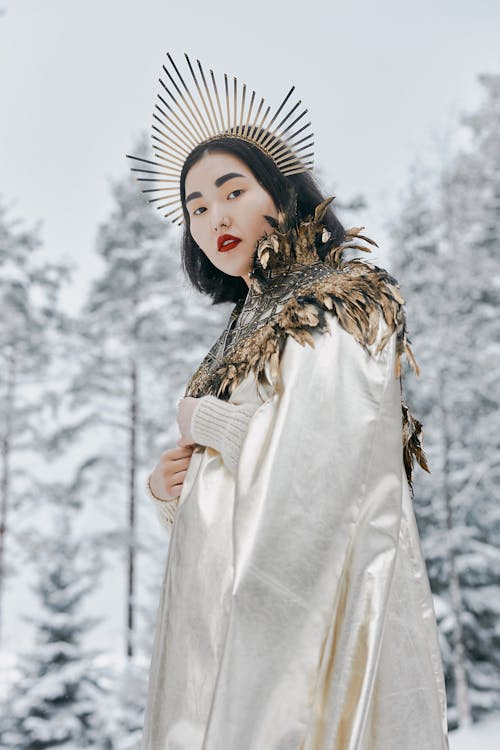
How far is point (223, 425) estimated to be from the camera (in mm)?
1294

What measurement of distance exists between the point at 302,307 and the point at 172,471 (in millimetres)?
478

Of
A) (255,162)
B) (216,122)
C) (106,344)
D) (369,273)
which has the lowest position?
(369,273)

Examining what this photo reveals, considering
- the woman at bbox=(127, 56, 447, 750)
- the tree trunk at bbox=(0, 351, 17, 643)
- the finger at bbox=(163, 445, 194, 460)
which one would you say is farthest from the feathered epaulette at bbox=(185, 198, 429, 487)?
the tree trunk at bbox=(0, 351, 17, 643)

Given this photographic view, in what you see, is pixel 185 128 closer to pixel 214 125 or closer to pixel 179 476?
pixel 214 125

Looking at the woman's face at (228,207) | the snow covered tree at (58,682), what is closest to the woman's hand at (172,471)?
the woman's face at (228,207)

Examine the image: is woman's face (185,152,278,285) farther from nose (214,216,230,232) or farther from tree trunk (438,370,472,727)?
tree trunk (438,370,472,727)

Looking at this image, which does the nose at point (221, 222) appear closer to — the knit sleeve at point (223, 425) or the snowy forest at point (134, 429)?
the knit sleeve at point (223, 425)

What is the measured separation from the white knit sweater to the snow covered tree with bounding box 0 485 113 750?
6150 mm

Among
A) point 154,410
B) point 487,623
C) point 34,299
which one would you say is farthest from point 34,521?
point 487,623

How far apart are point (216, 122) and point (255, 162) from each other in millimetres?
178

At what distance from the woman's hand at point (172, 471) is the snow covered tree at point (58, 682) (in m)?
5.90

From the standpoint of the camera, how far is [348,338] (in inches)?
49.1

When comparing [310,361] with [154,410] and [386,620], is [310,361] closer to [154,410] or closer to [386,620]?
[386,620]

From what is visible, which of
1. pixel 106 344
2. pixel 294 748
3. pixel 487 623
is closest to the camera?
pixel 294 748
